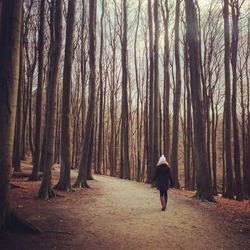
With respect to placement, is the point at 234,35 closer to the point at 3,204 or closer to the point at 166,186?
the point at 166,186

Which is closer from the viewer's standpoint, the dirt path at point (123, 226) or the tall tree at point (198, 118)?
the dirt path at point (123, 226)

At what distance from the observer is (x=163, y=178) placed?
9.30 m

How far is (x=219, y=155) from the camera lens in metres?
53.9

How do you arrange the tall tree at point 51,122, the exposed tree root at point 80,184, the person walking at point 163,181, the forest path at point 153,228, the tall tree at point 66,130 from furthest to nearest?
the exposed tree root at point 80,184, the tall tree at point 66,130, the tall tree at point 51,122, the person walking at point 163,181, the forest path at point 153,228

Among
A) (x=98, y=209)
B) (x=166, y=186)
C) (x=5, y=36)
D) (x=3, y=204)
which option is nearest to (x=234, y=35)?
(x=166, y=186)

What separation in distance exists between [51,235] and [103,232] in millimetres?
1078

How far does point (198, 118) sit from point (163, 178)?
13.0 ft

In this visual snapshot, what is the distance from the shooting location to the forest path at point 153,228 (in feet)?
18.6

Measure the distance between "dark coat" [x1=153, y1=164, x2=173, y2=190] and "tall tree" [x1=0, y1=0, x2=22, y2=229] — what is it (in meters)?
4.93

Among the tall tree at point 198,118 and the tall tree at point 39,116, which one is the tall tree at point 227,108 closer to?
the tall tree at point 198,118

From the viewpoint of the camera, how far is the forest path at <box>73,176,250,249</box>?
5.68 meters

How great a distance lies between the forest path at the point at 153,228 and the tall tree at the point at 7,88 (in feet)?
5.12

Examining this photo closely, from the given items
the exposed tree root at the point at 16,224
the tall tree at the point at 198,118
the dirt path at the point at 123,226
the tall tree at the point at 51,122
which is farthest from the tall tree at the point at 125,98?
the exposed tree root at the point at 16,224

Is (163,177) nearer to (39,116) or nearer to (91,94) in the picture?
(91,94)
